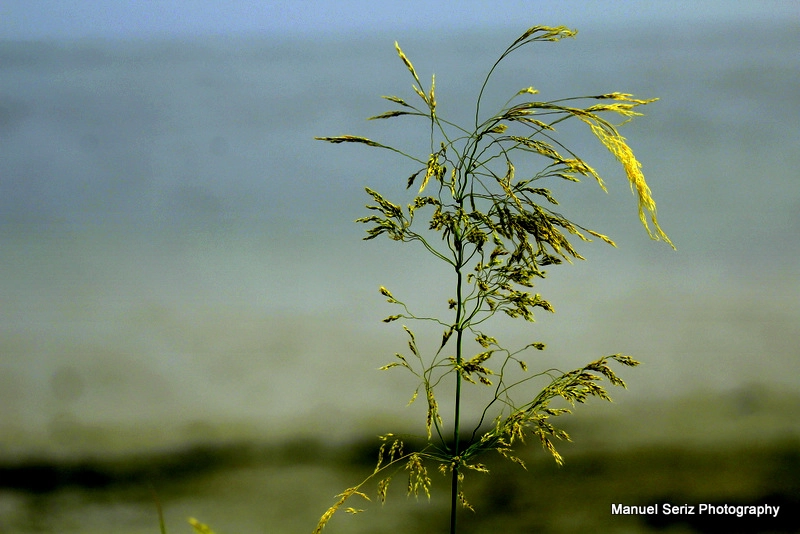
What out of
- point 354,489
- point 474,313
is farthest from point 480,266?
point 354,489

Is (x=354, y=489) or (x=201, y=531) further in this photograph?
(x=354, y=489)

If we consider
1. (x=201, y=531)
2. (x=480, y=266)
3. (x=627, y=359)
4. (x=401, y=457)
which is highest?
(x=480, y=266)

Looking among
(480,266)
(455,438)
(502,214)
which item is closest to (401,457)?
(455,438)

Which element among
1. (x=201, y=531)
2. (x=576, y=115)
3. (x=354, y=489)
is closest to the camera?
(x=201, y=531)

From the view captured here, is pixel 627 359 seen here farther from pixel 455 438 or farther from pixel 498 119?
pixel 498 119

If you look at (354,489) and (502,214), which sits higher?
(502,214)

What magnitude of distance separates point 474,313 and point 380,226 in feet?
1.16

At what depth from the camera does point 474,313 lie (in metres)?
2.36

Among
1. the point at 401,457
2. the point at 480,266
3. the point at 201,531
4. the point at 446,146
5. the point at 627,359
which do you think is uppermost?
the point at 446,146

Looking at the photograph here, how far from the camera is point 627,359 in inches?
91.0

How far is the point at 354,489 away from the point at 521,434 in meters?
0.50

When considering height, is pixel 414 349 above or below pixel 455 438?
above

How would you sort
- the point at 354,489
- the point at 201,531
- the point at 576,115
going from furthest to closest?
the point at 354,489
the point at 576,115
the point at 201,531

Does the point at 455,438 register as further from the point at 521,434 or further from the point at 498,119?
the point at 498,119
